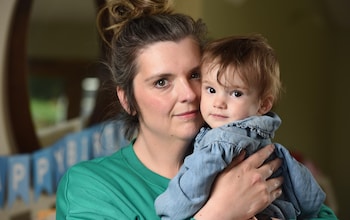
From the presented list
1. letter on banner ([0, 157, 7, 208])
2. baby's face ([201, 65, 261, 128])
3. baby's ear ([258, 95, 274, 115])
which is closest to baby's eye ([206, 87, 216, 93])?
baby's face ([201, 65, 261, 128])

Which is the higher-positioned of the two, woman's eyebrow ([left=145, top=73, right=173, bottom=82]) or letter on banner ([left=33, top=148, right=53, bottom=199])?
woman's eyebrow ([left=145, top=73, right=173, bottom=82])

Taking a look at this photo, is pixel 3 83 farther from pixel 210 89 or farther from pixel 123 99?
pixel 210 89

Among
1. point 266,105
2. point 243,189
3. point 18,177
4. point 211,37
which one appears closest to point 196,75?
point 266,105

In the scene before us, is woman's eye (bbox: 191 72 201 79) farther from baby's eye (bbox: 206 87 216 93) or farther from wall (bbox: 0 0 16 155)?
wall (bbox: 0 0 16 155)

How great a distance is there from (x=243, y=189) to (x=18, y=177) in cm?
137

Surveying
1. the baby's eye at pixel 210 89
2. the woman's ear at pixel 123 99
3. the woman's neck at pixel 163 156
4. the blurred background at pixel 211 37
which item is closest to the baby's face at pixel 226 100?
the baby's eye at pixel 210 89

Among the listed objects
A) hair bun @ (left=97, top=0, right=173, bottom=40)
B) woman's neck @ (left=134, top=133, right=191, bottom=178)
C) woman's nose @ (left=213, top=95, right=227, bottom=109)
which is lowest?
woman's neck @ (left=134, top=133, right=191, bottom=178)

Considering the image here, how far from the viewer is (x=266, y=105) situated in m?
1.30

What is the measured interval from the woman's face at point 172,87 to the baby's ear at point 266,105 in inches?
5.4

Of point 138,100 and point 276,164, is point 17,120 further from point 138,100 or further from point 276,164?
point 276,164

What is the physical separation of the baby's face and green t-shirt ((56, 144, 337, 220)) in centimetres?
21

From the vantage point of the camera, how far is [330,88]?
17.4 feet

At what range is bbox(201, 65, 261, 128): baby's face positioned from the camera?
1.22 meters

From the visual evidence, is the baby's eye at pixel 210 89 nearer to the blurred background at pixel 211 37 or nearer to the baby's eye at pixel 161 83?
the baby's eye at pixel 161 83
